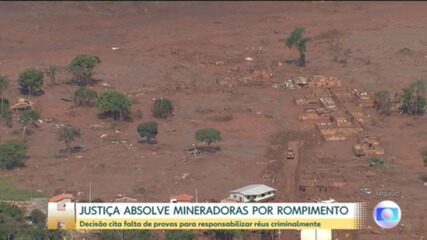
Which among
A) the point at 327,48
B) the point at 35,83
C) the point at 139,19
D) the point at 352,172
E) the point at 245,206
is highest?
the point at 139,19

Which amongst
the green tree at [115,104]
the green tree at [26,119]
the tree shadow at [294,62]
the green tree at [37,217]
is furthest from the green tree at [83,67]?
the green tree at [37,217]

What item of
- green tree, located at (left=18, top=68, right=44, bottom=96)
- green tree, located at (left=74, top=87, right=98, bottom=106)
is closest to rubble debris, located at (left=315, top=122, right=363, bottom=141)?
green tree, located at (left=74, top=87, right=98, bottom=106)

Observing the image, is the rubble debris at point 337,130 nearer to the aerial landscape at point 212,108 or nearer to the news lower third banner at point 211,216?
the aerial landscape at point 212,108

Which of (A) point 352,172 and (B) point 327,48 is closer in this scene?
(A) point 352,172

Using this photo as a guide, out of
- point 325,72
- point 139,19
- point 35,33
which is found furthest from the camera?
point 139,19

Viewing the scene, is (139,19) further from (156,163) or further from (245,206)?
(245,206)

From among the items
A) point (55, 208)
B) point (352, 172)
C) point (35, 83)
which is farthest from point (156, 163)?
point (55, 208)
